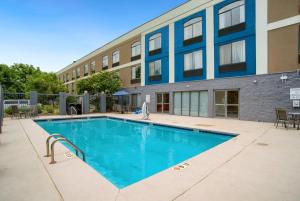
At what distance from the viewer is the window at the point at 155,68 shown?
19281 millimetres

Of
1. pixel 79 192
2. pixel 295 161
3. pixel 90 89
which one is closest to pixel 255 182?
pixel 295 161

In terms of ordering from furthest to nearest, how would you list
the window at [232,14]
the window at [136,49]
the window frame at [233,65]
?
the window at [136,49] → the window at [232,14] → the window frame at [233,65]

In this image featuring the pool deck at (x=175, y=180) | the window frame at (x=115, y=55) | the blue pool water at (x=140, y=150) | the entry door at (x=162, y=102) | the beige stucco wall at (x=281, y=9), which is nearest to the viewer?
the pool deck at (x=175, y=180)

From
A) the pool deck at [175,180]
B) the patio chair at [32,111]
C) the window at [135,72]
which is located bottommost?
the pool deck at [175,180]

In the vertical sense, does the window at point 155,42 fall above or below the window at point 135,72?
above

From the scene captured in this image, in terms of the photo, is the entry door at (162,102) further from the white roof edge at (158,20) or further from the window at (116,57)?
the window at (116,57)

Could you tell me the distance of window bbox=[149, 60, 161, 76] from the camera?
19281mm

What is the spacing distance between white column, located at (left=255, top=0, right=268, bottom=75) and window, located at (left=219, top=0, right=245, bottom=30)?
108cm

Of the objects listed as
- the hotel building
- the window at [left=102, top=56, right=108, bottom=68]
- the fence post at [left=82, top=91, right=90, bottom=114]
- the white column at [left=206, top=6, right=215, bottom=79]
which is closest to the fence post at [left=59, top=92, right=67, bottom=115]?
the fence post at [left=82, top=91, right=90, bottom=114]

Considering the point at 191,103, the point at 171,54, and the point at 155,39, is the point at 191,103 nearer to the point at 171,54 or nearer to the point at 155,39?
the point at 171,54

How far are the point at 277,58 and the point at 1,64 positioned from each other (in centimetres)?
4467

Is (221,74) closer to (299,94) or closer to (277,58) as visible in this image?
(277,58)

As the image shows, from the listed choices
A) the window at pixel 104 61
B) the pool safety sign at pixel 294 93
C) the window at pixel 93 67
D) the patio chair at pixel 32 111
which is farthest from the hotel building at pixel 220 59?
the window at pixel 93 67

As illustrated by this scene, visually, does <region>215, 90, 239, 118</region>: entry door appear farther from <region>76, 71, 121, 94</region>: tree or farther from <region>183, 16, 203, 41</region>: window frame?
<region>76, 71, 121, 94</region>: tree
